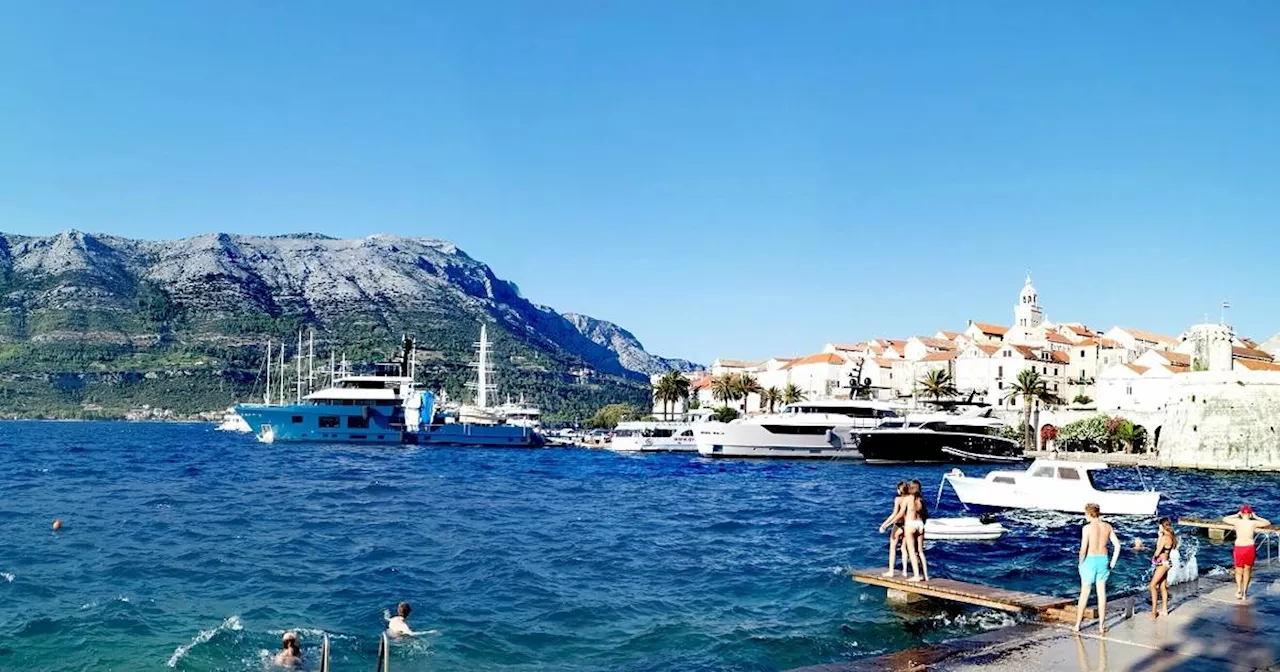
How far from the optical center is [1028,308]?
Answer: 144m

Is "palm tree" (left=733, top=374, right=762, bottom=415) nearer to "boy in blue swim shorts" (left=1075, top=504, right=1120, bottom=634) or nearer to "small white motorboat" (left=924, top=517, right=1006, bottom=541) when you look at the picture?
"small white motorboat" (left=924, top=517, right=1006, bottom=541)

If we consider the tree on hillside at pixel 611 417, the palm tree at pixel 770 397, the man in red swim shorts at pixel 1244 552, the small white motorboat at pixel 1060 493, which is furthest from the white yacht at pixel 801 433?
the tree on hillside at pixel 611 417

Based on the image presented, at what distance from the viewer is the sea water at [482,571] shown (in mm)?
14977

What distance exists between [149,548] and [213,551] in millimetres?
1877

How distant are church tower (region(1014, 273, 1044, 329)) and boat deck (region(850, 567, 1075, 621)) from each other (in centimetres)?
13882

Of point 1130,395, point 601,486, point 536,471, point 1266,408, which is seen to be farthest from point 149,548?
point 1130,395

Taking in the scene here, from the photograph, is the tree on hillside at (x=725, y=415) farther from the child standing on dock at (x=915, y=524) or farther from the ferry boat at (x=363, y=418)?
the child standing on dock at (x=915, y=524)

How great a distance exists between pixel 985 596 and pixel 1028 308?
141 m

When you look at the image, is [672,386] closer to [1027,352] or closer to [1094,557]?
[1027,352]

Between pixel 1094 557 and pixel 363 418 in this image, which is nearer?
pixel 1094 557

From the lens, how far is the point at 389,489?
44.6m

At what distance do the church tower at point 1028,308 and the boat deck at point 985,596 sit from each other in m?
139

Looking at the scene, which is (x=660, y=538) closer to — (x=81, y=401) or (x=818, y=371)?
(x=818, y=371)

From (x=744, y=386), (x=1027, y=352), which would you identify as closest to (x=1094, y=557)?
(x=744, y=386)
